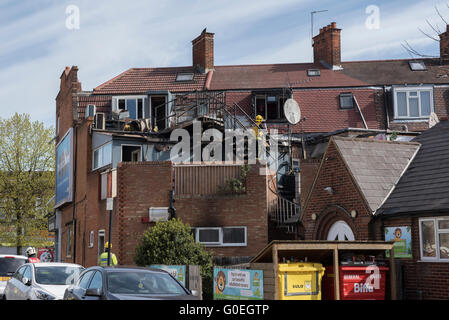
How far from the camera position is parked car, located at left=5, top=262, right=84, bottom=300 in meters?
14.2

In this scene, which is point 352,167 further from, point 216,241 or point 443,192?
point 216,241

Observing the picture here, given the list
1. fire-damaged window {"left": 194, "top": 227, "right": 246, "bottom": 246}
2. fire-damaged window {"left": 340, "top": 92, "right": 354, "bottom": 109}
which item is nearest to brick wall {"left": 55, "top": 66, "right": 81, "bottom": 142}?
fire-damaged window {"left": 194, "top": 227, "right": 246, "bottom": 246}

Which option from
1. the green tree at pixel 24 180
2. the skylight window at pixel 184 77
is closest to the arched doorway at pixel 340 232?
the skylight window at pixel 184 77

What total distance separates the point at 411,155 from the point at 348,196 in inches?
109

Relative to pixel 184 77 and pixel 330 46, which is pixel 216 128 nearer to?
pixel 184 77

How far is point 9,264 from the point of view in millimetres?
19297

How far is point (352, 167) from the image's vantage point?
1839 centimetres

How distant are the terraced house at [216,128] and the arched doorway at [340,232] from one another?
63.4 inches

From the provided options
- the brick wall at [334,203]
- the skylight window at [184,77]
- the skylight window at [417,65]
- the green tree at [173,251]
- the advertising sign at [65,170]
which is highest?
the skylight window at [417,65]

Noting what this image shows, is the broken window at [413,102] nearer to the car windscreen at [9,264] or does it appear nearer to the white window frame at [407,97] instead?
the white window frame at [407,97]

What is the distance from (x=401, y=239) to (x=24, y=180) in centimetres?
3277

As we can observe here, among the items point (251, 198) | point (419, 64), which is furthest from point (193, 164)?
point (419, 64)

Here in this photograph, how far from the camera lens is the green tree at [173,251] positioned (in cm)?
2091

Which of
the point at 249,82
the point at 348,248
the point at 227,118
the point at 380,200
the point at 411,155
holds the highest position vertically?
the point at 249,82
